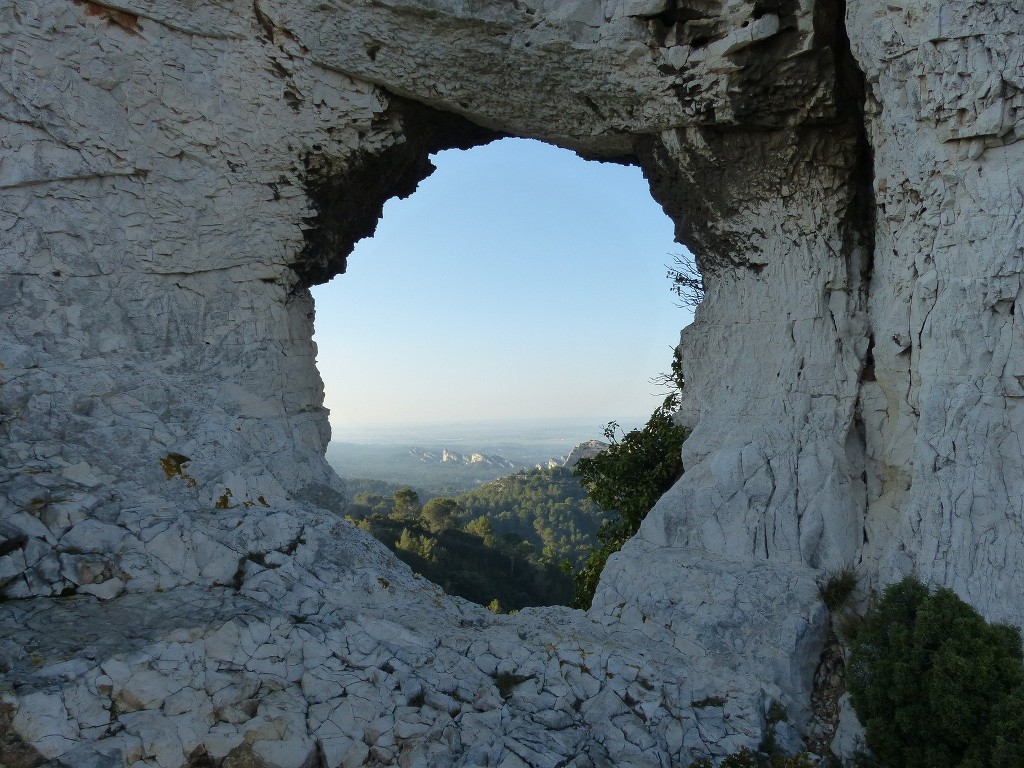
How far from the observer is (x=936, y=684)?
207 inches

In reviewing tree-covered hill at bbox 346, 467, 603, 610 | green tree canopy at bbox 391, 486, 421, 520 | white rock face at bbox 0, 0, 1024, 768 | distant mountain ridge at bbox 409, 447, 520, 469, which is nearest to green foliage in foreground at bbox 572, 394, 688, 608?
tree-covered hill at bbox 346, 467, 603, 610

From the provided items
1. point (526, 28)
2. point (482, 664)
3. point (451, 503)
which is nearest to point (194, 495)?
point (482, 664)

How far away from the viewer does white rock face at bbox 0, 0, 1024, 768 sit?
18.9ft

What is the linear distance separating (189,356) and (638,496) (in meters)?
6.79

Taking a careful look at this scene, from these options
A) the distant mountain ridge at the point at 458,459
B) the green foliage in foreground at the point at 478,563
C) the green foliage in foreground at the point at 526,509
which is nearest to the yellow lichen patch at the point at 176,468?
the green foliage in foreground at the point at 478,563

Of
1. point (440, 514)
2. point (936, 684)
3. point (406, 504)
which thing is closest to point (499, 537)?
point (440, 514)

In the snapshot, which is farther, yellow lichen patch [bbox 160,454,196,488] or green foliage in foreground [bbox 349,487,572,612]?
green foliage in foreground [bbox 349,487,572,612]

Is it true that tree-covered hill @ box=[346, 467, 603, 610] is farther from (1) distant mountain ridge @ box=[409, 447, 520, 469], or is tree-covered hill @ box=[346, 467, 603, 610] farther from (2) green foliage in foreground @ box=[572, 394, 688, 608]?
(1) distant mountain ridge @ box=[409, 447, 520, 469]

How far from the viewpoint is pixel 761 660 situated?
21.9 ft

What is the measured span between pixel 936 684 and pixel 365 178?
26.8 ft

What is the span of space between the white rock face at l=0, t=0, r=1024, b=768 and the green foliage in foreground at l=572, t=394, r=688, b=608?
4.82ft

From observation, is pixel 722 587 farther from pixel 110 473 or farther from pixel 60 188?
pixel 60 188

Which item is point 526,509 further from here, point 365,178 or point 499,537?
point 365,178

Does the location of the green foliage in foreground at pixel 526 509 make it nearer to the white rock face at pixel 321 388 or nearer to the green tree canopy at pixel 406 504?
the green tree canopy at pixel 406 504
